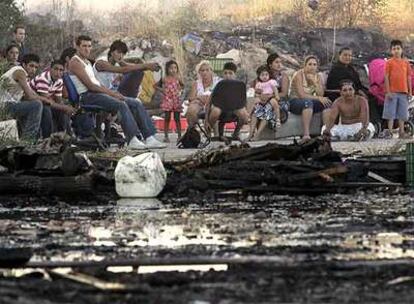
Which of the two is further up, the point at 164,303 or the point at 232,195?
the point at 164,303

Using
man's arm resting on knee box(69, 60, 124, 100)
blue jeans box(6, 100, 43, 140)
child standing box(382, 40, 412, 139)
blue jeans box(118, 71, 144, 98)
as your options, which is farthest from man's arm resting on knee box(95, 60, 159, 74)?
child standing box(382, 40, 412, 139)

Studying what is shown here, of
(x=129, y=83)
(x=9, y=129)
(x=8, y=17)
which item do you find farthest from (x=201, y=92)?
(x=8, y=17)

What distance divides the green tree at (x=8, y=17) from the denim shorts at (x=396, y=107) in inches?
453

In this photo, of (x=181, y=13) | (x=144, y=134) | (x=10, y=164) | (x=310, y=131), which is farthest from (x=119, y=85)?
(x=181, y=13)

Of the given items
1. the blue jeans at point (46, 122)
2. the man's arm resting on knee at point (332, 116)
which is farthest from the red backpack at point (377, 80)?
the blue jeans at point (46, 122)

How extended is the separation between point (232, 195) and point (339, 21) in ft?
86.0

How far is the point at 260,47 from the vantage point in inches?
1152

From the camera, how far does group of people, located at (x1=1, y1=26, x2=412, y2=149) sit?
12039mm

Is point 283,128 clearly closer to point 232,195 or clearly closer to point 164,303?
point 232,195

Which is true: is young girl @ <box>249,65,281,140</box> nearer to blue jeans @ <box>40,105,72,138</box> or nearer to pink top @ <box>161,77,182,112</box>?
pink top @ <box>161,77,182,112</box>

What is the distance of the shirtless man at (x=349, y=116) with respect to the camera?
1398cm

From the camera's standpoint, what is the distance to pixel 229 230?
5.38 m

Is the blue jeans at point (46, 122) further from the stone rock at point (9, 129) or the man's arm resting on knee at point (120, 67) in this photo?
the man's arm resting on knee at point (120, 67)

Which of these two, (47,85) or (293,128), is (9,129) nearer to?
(47,85)
